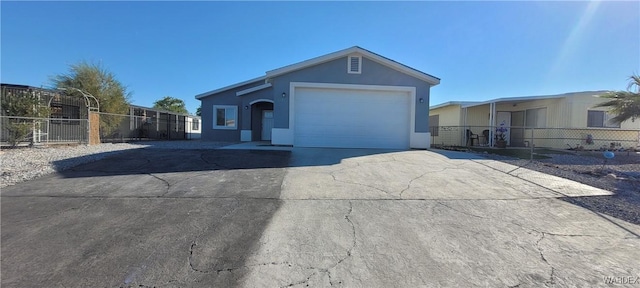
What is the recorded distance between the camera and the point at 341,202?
461 cm

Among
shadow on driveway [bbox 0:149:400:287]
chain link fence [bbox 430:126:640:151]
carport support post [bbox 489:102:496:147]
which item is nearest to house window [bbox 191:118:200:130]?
chain link fence [bbox 430:126:640:151]

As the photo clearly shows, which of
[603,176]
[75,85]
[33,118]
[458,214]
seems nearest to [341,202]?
[458,214]

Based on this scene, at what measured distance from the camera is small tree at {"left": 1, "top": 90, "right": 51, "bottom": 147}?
37.0 ft

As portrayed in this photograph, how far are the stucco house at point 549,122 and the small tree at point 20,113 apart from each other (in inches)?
764

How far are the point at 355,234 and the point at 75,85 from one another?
2064 cm

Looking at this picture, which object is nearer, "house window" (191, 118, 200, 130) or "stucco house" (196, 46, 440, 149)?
"stucco house" (196, 46, 440, 149)

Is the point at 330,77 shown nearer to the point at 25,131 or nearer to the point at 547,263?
the point at 547,263

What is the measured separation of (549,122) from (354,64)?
1138 cm

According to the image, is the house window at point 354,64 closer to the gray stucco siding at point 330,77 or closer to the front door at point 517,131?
the gray stucco siding at point 330,77

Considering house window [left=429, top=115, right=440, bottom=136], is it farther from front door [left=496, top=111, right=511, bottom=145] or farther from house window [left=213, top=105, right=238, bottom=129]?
house window [left=213, top=105, right=238, bottom=129]

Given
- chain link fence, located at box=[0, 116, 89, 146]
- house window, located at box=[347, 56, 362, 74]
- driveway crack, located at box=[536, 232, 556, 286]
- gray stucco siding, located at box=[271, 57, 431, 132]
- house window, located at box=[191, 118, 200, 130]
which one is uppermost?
house window, located at box=[347, 56, 362, 74]

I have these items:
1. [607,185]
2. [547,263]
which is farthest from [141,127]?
[607,185]

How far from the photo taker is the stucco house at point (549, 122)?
48.2ft

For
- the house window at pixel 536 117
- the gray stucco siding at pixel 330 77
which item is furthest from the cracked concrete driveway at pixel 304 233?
the house window at pixel 536 117
